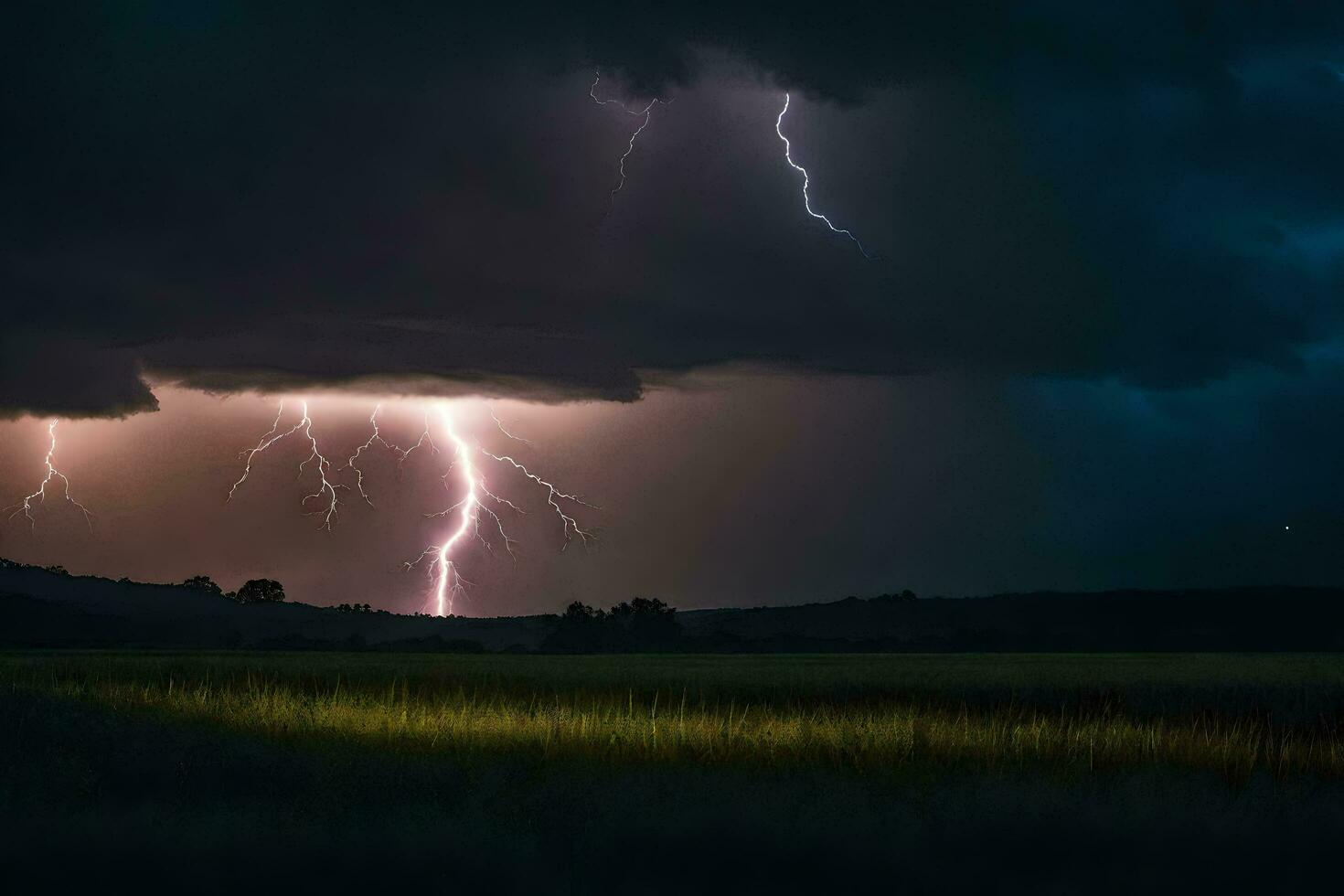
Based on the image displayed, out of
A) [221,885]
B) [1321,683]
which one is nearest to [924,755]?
[221,885]

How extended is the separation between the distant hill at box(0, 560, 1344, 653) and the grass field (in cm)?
6485

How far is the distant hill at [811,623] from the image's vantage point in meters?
92.8

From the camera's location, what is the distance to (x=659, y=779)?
13219mm

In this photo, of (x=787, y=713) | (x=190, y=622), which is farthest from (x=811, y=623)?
(x=787, y=713)

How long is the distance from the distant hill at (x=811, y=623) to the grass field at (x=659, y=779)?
6485 cm

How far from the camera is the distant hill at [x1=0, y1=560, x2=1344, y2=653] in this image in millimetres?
92750

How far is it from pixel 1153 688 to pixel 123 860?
20.2m

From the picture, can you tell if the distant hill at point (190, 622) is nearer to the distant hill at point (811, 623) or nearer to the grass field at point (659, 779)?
the distant hill at point (811, 623)

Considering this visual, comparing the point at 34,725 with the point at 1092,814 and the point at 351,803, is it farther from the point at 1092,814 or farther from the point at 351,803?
the point at 1092,814

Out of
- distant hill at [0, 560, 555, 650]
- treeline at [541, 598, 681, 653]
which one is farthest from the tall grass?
distant hill at [0, 560, 555, 650]

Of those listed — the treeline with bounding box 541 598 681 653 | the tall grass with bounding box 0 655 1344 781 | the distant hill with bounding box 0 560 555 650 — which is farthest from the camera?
the distant hill with bounding box 0 560 555 650

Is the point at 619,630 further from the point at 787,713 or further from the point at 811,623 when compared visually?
the point at 787,713

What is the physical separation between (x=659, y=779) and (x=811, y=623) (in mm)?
87197

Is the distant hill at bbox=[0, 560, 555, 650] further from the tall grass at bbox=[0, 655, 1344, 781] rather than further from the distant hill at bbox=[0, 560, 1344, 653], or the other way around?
the tall grass at bbox=[0, 655, 1344, 781]
